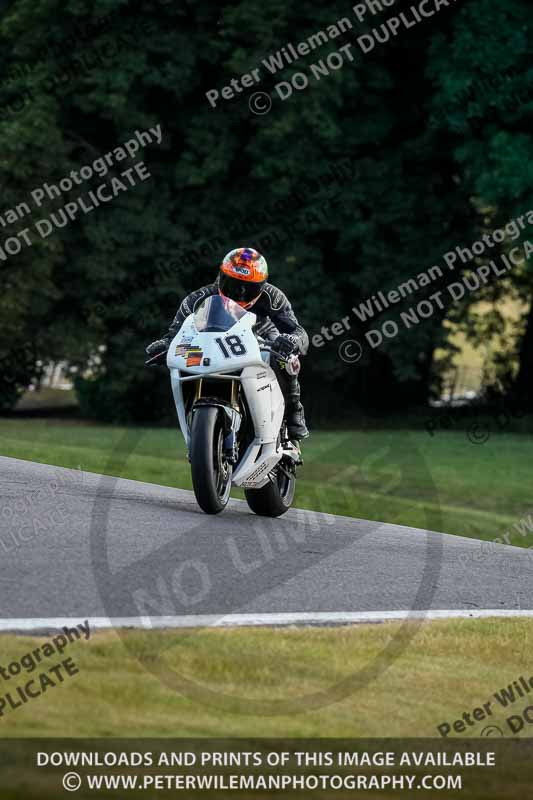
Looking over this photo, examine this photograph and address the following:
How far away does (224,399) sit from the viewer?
10.0 meters

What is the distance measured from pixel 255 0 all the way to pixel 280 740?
26.0 m

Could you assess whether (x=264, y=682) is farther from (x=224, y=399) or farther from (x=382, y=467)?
(x=382, y=467)

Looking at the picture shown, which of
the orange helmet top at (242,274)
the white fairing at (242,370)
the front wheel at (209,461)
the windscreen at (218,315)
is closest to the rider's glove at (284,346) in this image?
the white fairing at (242,370)

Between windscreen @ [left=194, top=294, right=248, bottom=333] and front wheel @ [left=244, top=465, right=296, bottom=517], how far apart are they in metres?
1.48

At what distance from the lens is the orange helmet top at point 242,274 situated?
10.1 metres

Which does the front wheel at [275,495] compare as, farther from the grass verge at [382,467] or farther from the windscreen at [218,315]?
the grass verge at [382,467]

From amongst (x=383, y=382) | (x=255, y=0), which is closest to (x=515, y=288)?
(x=383, y=382)

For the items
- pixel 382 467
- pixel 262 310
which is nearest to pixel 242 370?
pixel 262 310

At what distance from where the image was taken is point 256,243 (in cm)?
3111

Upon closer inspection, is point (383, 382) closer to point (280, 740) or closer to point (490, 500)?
point (490, 500)

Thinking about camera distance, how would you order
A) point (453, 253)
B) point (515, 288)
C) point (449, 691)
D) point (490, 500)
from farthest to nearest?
point (515, 288) < point (453, 253) < point (490, 500) < point (449, 691)

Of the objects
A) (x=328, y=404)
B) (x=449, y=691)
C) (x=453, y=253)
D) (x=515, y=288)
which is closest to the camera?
(x=449, y=691)

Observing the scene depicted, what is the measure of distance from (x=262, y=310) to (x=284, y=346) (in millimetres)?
561

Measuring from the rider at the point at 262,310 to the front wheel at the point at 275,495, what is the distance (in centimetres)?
44
